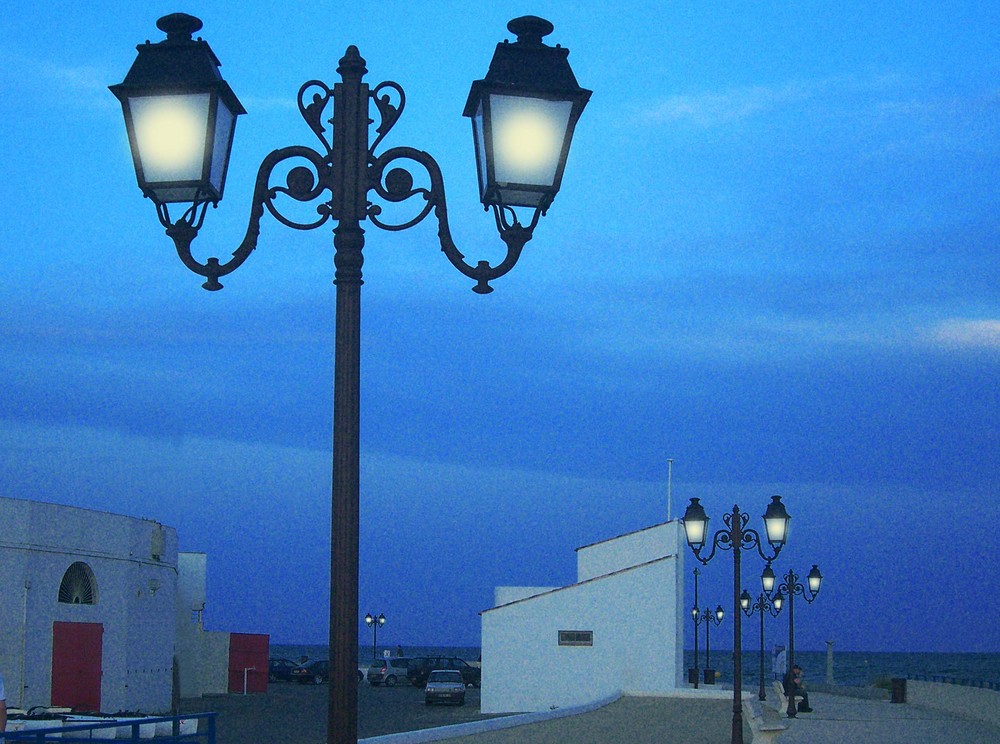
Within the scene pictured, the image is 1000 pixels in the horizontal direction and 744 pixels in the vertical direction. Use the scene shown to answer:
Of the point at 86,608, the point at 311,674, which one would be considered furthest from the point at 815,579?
the point at 311,674

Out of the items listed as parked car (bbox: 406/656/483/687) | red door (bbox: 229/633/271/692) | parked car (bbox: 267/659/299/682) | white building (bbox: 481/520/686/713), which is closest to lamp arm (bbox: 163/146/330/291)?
white building (bbox: 481/520/686/713)

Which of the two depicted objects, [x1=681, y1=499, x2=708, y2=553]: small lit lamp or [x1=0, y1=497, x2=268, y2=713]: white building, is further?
[x1=0, y1=497, x2=268, y2=713]: white building

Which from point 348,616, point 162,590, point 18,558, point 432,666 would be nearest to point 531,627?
point 162,590

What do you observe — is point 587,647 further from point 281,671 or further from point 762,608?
point 281,671

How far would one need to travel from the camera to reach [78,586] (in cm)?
3800

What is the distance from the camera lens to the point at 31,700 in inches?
1359

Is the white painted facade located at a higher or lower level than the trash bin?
higher

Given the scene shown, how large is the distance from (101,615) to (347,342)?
120 ft

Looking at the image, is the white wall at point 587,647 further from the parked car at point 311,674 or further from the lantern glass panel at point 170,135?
the lantern glass panel at point 170,135

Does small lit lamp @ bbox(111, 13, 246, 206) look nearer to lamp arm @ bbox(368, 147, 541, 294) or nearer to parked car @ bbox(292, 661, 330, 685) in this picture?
lamp arm @ bbox(368, 147, 541, 294)

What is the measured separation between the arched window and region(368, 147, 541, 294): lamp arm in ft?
112

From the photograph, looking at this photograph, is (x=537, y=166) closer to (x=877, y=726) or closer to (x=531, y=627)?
(x=877, y=726)

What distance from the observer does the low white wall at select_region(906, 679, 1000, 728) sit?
30995 millimetres

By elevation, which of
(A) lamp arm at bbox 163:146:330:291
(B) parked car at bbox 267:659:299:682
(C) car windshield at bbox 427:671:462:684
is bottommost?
(B) parked car at bbox 267:659:299:682
